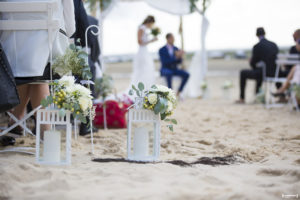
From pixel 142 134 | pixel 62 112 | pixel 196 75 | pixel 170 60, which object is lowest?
pixel 142 134

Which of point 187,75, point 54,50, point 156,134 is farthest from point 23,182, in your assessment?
point 187,75

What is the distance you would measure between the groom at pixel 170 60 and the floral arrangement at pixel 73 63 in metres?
5.85

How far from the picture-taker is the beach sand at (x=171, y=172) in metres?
2.11

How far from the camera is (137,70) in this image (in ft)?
28.6

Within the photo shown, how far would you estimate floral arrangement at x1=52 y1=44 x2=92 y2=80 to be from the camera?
302 centimetres

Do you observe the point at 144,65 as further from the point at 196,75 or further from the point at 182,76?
the point at 196,75

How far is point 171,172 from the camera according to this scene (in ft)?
8.47

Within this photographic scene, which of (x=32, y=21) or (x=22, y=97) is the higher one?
(x=32, y=21)

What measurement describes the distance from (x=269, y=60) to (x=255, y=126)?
117 inches

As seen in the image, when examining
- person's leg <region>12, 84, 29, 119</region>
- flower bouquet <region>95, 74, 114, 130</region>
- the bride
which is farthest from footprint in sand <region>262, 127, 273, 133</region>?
the bride

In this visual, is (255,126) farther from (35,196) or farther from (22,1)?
(35,196)

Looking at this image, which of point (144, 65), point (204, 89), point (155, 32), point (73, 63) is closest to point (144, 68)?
point (144, 65)

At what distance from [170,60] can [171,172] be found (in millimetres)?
6484

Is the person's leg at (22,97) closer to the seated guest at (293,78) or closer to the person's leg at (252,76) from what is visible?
the seated guest at (293,78)
